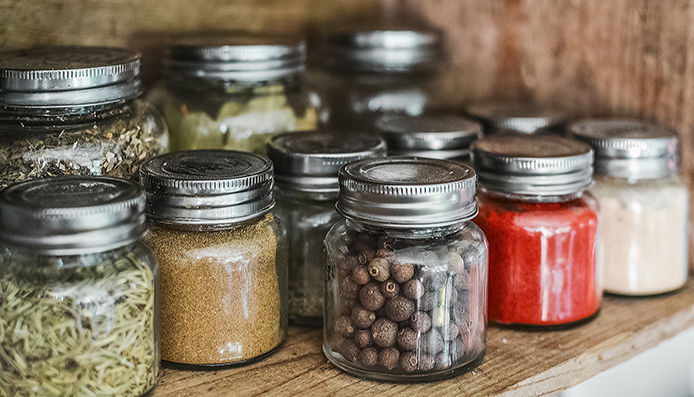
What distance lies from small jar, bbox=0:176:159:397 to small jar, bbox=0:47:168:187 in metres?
0.10

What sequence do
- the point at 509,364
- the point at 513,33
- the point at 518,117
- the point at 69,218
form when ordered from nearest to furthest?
the point at 69,218
the point at 509,364
the point at 518,117
the point at 513,33

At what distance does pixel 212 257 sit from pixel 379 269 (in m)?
0.19

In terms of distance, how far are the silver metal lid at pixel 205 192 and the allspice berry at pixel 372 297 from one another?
0.16m

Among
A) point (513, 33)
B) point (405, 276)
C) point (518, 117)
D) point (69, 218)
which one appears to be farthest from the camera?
point (513, 33)

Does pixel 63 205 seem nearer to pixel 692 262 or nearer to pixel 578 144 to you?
pixel 578 144

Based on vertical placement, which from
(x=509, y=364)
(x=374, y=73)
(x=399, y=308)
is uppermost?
(x=374, y=73)

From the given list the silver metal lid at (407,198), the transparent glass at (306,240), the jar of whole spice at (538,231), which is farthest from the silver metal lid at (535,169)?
the transparent glass at (306,240)

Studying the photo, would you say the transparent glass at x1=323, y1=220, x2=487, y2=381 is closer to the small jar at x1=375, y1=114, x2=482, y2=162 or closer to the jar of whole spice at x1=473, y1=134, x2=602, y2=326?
the jar of whole spice at x1=473, y1=134, x2=602, y2=326

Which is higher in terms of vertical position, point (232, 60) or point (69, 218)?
point (232, 60)

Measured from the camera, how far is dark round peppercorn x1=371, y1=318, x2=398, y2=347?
95 centimetres

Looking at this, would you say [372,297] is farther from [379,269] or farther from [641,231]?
[641,231]

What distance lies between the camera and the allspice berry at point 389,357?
0.97 metres

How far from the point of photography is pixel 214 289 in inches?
38.4

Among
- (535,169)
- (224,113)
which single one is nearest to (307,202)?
(224,113)
